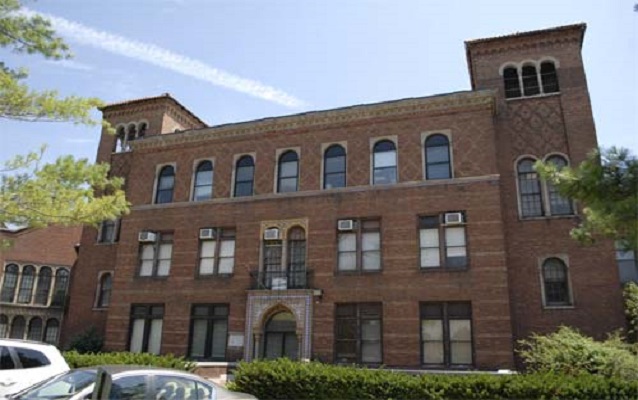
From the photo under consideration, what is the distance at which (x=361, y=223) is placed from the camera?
70.2ft

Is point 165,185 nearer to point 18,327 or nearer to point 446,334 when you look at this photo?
point 446,334

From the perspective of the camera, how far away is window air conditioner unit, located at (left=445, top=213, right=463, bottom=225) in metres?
19.7

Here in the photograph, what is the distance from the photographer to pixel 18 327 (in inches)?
1361

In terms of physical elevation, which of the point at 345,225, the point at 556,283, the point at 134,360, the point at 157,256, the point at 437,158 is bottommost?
the point at 134,360

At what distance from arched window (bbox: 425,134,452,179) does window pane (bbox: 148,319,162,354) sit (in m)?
14.0

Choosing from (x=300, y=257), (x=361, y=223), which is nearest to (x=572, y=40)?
(x=361, y=223)

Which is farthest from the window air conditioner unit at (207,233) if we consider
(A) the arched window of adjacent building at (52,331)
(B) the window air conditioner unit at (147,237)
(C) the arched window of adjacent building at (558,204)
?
(A) the arched window of adjacent building at (52,331)

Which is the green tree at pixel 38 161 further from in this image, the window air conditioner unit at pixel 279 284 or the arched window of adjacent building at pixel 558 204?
the arched window of adjacent building at pixel 558 204

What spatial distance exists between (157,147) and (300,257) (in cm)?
1051

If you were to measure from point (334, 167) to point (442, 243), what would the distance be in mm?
6013

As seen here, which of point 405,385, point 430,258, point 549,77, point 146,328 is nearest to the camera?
point 405,385

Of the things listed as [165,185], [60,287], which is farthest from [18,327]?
[165,185]

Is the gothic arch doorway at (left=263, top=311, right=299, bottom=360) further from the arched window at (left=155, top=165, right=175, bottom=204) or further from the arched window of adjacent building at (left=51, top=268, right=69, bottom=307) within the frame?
the arched window of adjacent building at (left=51, top=268, right=69, bottom=307)

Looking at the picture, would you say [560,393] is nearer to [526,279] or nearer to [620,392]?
[620,392]
